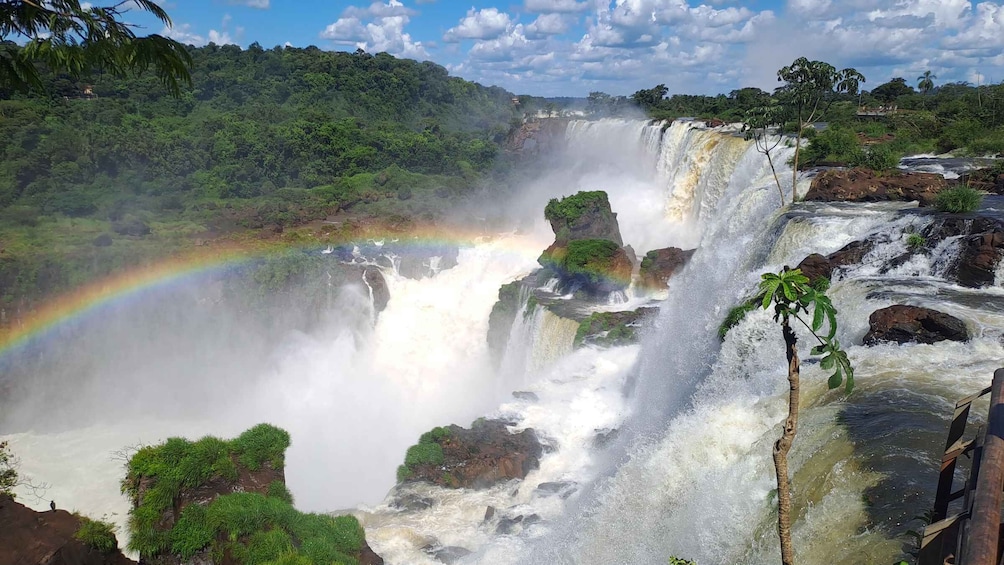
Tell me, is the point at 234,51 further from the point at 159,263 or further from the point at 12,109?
the point at 159,263

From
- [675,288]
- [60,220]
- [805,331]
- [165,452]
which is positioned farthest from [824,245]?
[60,220]

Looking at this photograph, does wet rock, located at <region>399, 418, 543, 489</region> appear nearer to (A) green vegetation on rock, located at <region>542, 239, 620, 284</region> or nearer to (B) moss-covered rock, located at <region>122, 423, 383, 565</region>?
(B) moss-covered rock, located at <region>122, 423, 383, 565</region>

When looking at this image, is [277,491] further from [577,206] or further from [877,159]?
[577,206]

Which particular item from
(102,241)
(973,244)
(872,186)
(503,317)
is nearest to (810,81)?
(872,186)

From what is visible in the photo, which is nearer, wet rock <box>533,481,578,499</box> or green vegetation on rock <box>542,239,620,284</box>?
wet rock <box>533,481,578,499</box>

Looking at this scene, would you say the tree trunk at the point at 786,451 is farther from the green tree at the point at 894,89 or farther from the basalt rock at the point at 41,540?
the green tree at the point at 894,89

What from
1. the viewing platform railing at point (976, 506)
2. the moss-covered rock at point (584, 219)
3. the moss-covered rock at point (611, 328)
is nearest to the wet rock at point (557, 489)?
the moss-covered rock at point (611, 328)

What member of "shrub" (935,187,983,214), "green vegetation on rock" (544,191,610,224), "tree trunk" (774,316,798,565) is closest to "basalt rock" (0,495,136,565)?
"tree trunk" (774,316,798,565)

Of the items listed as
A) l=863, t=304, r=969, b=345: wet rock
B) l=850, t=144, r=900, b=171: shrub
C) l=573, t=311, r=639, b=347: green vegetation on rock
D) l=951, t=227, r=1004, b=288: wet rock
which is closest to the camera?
l=863, t=304, r=969, b=345: wet rock
